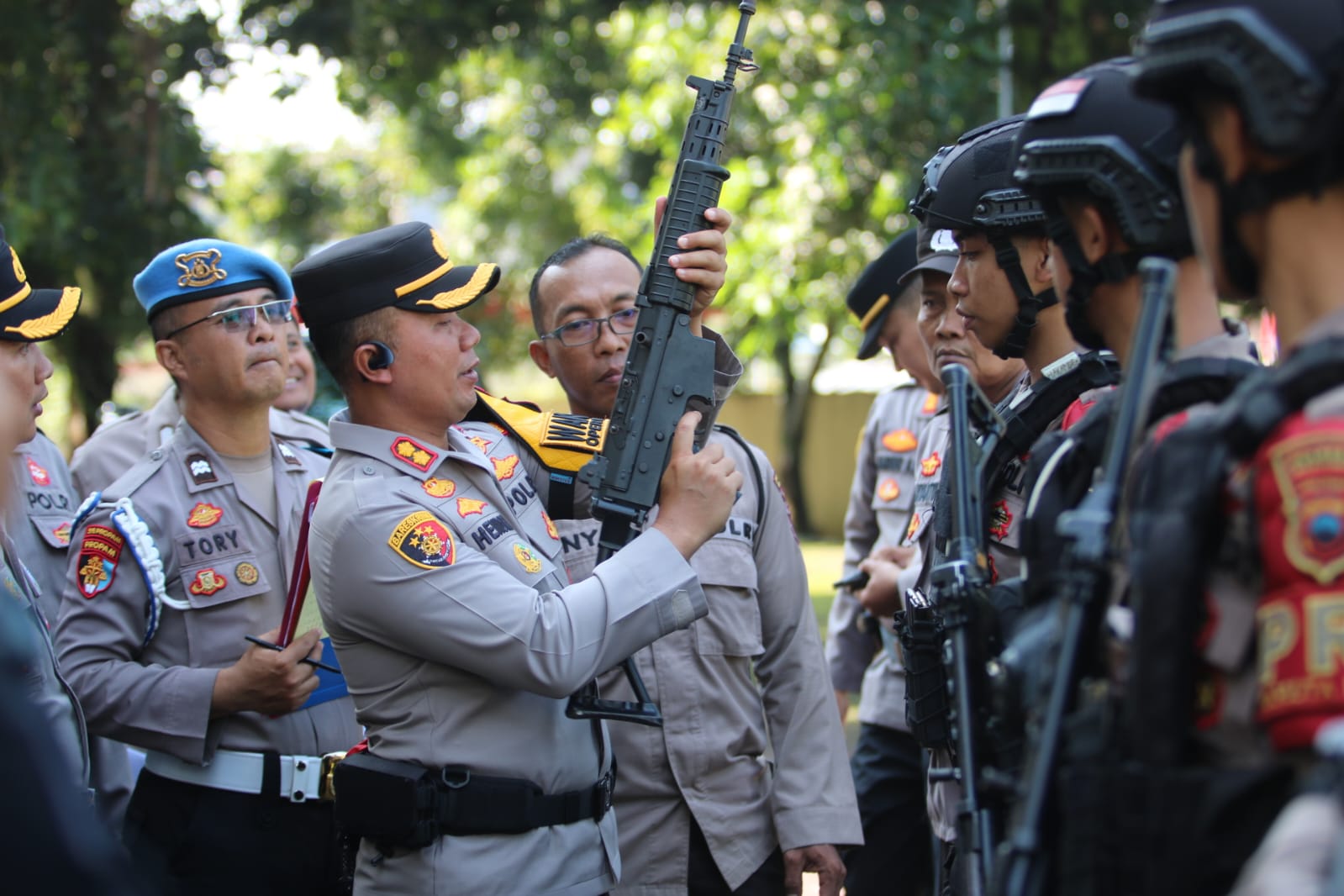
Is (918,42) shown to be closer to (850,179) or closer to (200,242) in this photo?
(850,179)

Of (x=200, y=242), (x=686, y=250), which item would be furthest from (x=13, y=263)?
(x=686, y=250)

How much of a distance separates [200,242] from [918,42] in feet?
21.0

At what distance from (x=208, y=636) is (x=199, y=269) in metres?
1.04

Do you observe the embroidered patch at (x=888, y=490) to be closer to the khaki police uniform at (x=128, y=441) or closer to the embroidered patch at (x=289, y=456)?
the khaki police uniform at (x=128, y=441)

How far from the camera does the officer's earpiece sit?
2.89 m

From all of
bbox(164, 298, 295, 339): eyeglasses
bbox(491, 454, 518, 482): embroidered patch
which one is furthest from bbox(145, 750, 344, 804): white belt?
bbox(164, 298, 295, 339): eyeglasses

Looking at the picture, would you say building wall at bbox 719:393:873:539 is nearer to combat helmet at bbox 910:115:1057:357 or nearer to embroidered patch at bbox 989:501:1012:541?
combat helmet at bbox 910:115:1057:357

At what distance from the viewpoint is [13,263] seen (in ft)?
11.0

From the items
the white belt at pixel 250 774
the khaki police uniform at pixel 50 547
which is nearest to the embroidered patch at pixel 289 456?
the khaki police uniform at pixel 50 547

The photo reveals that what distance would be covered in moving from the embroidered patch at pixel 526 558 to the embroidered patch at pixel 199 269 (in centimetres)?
150

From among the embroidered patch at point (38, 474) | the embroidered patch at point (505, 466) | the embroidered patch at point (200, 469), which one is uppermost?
the embroidered patch at point (505, 466)

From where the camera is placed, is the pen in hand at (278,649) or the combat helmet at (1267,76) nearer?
the combat helmet at (1267,76)

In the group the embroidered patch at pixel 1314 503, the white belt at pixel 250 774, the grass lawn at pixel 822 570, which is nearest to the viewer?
the embroidered patch at pixel 1314 503

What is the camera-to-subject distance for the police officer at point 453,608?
256 cm
